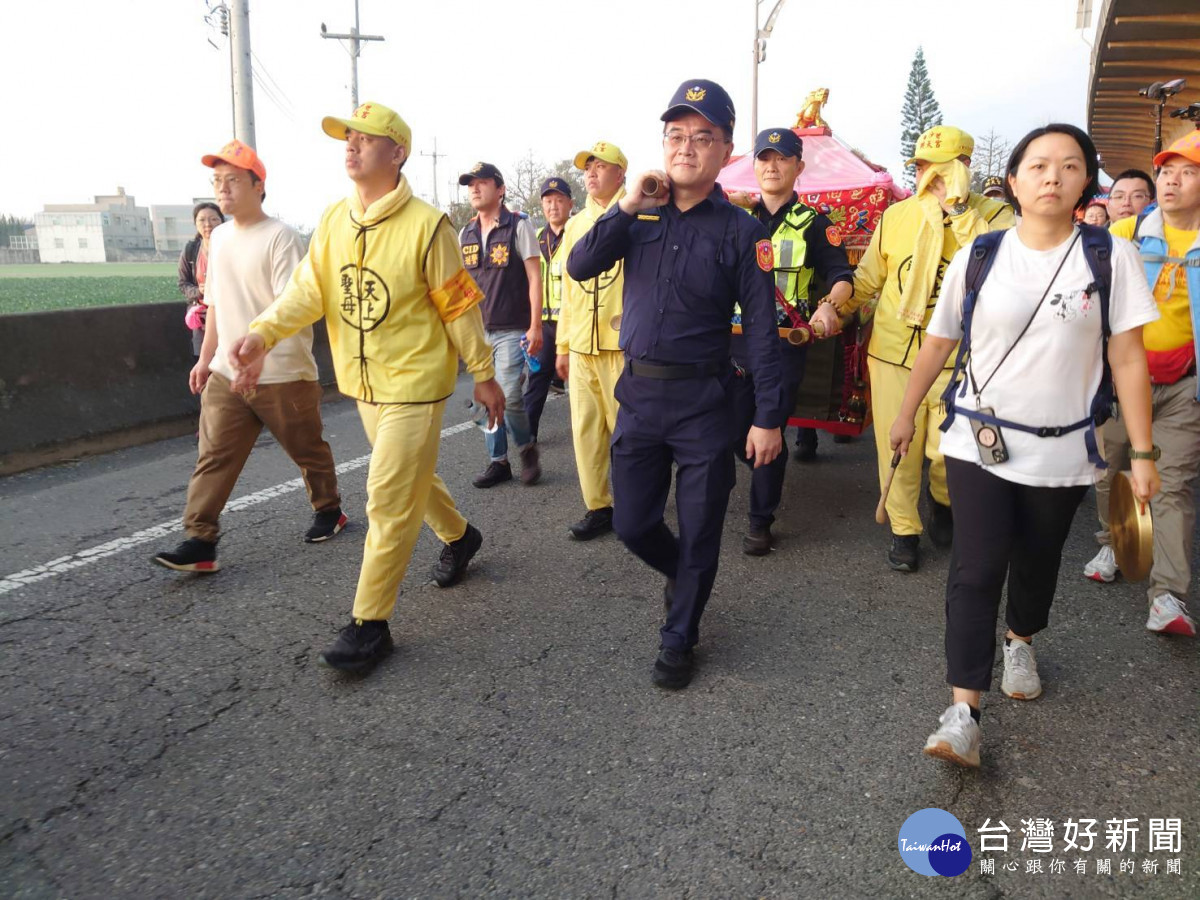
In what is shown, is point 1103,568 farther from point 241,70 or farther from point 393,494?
point 241,70

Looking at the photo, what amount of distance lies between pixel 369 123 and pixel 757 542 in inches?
109

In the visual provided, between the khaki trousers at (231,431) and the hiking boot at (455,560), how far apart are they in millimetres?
→ 1088

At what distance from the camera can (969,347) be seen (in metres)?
2.70

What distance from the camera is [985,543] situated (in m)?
2.64

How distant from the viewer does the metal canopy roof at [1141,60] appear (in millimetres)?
10070

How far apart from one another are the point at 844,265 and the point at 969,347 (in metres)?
1.83

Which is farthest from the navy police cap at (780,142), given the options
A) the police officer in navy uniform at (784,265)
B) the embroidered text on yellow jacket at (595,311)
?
the embroidered text on yellow jacket at (595,311)

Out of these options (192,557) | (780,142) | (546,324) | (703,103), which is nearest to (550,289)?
(546,324)

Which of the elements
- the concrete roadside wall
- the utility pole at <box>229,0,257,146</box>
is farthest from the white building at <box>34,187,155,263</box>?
the concrete roadside wall

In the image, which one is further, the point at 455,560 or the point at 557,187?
the point at 557,187

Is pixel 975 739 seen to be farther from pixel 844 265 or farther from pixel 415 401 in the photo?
pixel 844 265

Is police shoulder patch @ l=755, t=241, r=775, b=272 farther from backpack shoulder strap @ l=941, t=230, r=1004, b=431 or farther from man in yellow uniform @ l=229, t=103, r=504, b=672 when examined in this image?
man in yellow uniform @ l=229, t=103, r=504, b=672

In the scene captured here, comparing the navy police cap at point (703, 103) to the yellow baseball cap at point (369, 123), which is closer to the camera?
the navy police cap at point (703, 103)

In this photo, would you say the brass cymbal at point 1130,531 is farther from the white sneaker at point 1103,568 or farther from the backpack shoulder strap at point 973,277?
the white sneaker at point 1103,568
